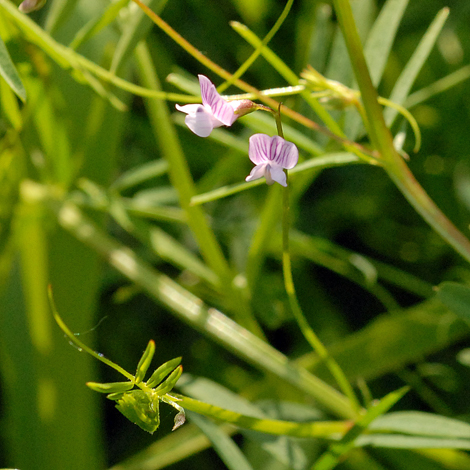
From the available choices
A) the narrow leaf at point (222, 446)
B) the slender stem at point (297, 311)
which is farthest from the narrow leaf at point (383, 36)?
the narrow leaf at point (222, 446)

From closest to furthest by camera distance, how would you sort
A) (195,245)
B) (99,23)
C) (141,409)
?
(141,409)
(99,23)
(195,245)

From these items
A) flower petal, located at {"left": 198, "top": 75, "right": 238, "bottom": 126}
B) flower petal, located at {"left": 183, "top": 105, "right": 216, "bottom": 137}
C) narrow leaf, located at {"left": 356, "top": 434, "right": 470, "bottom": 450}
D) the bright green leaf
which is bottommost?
narrow leaf, located at {"left": 356, "top": 434, "right": 470, "bottom": 450}

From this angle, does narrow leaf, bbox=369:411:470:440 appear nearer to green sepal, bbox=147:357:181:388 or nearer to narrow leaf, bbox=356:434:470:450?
narrow leaf, bbox=356:434:470:450

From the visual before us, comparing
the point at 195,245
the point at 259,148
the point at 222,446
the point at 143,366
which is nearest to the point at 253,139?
→ the point at 259,148

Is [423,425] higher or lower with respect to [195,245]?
lower

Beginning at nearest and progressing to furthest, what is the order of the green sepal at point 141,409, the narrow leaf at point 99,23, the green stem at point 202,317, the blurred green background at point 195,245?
the green sepal at point 141,409 < the narrow leaf at point 99,23 < the green stem at point 202,317 < the blurred green background at point 195,245

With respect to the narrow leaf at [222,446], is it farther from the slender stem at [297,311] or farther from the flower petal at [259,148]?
the flower petal at [259,148]

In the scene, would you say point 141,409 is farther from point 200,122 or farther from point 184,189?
point 184,189

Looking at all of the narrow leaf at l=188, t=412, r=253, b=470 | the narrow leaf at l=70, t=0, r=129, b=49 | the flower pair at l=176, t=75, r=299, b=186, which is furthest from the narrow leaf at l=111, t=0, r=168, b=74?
the narrow leaf at l=188, t=412, r=253, b=470
